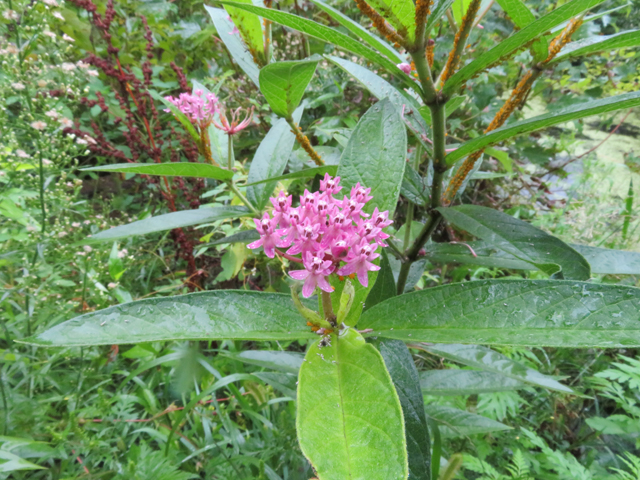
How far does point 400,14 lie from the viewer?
0.43 metres

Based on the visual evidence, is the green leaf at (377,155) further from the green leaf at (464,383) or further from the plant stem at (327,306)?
the green leaf at (464,383)

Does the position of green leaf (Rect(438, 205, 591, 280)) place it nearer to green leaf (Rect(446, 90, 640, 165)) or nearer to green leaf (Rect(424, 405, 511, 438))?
green leaf (Rect(446, 90, 640, 165))

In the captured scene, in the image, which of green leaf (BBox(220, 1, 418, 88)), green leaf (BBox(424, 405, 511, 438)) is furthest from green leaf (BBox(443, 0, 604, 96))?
green leaf (BBox(424, 405, 511, 438))

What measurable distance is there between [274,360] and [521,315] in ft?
1.79

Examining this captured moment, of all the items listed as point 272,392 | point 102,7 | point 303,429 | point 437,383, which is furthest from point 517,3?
point 102,7

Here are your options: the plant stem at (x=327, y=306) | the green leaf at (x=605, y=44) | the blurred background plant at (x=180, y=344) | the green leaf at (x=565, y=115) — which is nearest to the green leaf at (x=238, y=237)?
the blurred background plant at (x=180, y=344)

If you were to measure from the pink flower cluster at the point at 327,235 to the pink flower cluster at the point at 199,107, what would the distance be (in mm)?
387

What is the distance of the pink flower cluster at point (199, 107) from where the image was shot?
76cm

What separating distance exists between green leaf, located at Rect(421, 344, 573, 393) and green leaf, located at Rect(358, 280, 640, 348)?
0.29 m

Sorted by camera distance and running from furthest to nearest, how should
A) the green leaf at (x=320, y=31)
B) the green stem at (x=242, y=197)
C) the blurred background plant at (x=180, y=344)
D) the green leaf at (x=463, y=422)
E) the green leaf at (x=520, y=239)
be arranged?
the blurred background plant at (x=180, y=344) < the green leaf at (x=463, y=422) < the green stem at (x=242, y=197) < the green leaf at (x=520, y=239) < the green leaf at (x=320, y=31)

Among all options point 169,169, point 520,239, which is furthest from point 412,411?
point 169,169

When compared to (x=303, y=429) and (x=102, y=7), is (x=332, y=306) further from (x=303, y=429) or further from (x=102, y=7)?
(x=102, y=7)

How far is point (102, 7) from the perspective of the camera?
2377mm

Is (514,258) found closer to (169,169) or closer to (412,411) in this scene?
(412,411)
